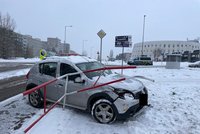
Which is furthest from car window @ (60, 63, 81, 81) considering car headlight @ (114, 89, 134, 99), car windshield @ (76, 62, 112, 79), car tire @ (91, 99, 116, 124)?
car headlight @ (114, 89, 134, 99)

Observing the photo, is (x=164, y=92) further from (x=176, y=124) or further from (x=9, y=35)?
(x=9, y=35)

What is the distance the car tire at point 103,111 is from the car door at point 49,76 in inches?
61.6

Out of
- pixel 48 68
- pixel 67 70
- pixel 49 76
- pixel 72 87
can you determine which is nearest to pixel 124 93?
pixel 72 87

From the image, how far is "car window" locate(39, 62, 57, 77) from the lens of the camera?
6.45 metres

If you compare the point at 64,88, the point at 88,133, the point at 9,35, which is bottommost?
the point at 88,133

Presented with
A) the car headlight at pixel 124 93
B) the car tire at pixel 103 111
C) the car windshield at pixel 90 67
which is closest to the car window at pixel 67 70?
the car windshield at pixel 90 67

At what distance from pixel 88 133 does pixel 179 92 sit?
5511 mm

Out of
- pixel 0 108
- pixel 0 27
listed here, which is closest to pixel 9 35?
pixel 0 27

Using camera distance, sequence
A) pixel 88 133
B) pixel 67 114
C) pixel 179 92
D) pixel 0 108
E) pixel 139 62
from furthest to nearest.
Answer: pixel 139 62 < pixel 179 92 < pixel 0 108 < pixel 67 114 < pixel 88 133

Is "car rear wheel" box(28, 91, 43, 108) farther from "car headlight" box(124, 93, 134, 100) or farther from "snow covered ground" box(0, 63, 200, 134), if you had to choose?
"car headlight" box(124, 93, 134, 100)

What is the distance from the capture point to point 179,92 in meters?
8.60

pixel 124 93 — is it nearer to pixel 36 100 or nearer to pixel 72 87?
pixel 72 87

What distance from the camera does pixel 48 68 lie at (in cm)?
666

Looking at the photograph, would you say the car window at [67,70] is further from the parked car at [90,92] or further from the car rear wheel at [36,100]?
the car rear wheel at [36,100]
